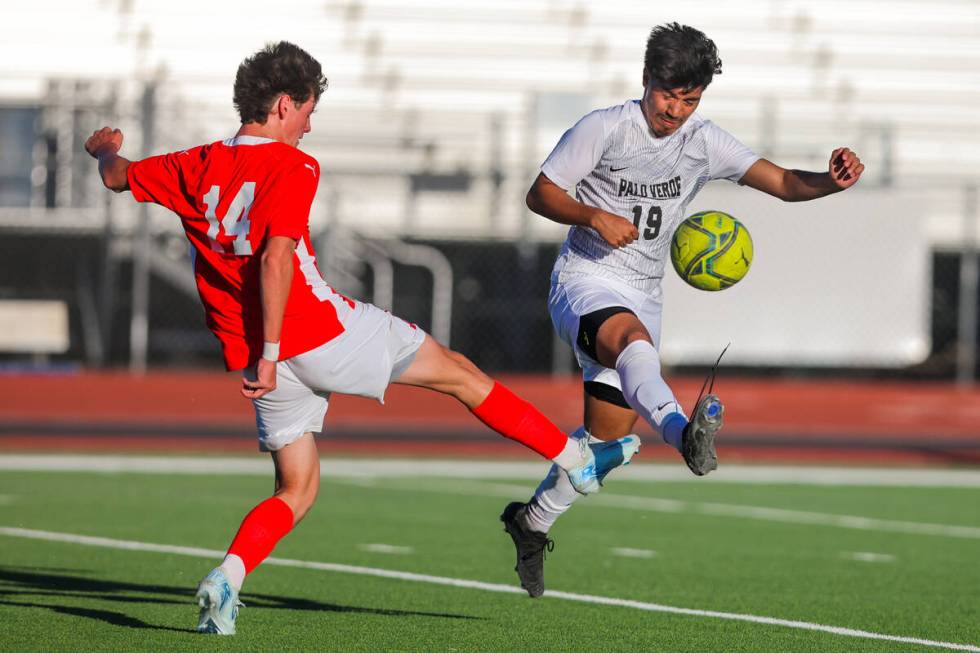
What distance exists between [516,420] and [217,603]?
1.32 metres

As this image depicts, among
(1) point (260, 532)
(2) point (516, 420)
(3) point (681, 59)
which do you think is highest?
(3) point (681, 59)

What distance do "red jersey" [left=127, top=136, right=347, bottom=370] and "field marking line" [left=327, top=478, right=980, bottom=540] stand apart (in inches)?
234

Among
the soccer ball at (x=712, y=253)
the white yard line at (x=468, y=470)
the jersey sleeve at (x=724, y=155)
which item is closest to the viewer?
the soccer ball at (x=712, y=253)

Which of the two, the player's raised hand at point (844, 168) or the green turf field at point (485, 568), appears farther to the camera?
the player's raised hand at point (844, 168)

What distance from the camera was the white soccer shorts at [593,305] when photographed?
6.36m

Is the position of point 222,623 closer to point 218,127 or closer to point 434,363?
point 434,363

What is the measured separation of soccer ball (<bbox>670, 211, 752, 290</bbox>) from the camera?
6484mm

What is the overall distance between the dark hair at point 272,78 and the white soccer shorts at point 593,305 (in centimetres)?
159

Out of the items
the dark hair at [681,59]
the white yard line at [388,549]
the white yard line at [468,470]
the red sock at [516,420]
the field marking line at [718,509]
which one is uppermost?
the dark hair at [681,59]

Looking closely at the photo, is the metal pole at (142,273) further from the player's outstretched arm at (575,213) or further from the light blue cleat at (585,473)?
the light blue cleat at (585,473)

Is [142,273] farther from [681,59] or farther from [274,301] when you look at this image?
[274,301]

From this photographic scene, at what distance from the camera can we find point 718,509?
11359 mm

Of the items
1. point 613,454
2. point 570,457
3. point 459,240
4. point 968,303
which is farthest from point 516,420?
point 968,303

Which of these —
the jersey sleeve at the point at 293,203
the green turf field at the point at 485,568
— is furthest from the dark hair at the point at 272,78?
the green turf field at the point at 485,568
